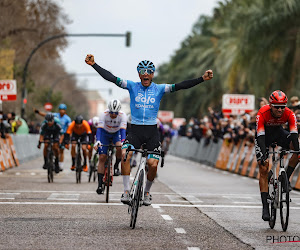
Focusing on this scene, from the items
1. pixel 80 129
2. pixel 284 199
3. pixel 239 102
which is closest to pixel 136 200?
pixel 284 199

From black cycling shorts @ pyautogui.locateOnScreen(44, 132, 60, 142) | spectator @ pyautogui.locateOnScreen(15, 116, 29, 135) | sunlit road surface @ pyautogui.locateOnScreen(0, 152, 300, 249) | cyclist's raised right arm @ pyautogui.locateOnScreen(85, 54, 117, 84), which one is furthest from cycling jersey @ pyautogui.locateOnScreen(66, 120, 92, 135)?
spectator @ pyautogui.locateOnScreen(15, 116, 29, 135)

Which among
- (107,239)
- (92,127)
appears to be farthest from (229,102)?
(107,239)

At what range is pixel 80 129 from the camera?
20.2 metres

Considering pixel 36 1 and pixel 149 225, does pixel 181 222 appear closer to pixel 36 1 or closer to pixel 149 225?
pixel 149 225

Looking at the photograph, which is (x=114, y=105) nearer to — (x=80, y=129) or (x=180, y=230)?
(x=180, y=230)

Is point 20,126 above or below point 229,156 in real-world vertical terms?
above

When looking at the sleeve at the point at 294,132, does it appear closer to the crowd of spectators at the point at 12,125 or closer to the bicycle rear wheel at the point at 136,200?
the bicycle rear wheel at the point at 136,200

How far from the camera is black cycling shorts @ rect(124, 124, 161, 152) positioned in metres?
11.3

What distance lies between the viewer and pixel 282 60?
3809 centimetres

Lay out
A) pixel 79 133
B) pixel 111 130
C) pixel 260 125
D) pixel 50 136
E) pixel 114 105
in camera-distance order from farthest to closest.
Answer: pixel 50 136 < pixel 79 133 < pixel 111 130 < pixel 114 105 < pixel 260 125

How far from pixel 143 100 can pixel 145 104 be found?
66mm

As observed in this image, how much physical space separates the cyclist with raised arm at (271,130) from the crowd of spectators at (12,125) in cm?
1532

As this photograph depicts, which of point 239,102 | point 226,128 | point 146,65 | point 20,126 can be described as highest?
point 146,65

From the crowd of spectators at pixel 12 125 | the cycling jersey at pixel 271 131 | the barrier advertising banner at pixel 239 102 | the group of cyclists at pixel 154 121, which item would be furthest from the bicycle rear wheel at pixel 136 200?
the barrier advertising banner at pixel 239 102
